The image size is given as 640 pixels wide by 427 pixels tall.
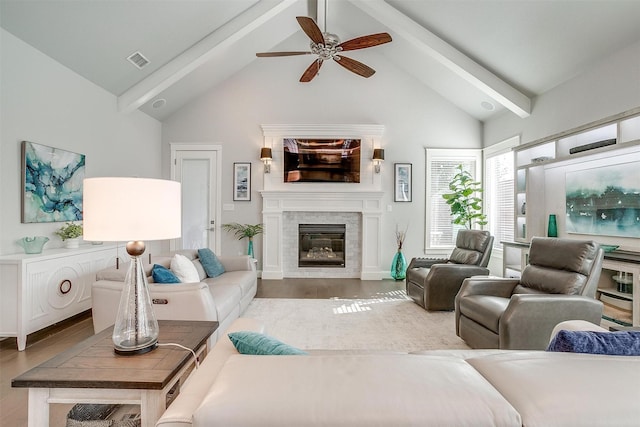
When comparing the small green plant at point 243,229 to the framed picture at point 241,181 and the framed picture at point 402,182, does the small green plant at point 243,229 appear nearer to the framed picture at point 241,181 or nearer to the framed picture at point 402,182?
the framed picture at point 241,181

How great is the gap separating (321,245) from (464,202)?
256cm

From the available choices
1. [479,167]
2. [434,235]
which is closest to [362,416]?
[434,235]

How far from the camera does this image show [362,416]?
2.23ft

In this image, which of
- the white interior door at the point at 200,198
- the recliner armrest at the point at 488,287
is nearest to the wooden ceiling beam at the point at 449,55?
the recliner armrest at the point at 488,287

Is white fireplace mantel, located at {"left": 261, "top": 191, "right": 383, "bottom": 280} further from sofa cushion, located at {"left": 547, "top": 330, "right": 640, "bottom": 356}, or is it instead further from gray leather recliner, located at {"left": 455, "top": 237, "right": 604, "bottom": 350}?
sofa cushion, located at {"left": 547, "top": 330, "right": 640, "bottom": 356}

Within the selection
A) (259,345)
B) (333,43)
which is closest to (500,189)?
(333,43)

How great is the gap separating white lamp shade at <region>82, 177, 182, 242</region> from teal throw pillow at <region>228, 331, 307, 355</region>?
55 centimetres

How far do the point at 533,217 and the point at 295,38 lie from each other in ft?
15.6

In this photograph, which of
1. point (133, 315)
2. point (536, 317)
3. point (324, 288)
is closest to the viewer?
point (133, 315)

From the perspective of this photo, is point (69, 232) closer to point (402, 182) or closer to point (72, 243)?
point (72, 243)

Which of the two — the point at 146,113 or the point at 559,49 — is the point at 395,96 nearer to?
the point at 559,49

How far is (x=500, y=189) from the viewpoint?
5402 mm

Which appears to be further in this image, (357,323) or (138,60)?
(138,60)

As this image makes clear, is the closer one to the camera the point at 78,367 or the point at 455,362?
the point at 455,362
